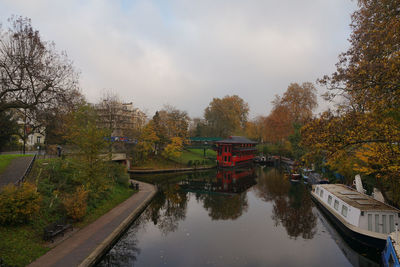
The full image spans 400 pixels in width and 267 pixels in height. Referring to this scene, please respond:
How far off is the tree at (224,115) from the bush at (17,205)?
6321 centimetres

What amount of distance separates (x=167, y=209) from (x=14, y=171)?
12962mm

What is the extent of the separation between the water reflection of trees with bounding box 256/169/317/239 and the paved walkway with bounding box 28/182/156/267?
11.2m

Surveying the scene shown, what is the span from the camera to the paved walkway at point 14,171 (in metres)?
16.0

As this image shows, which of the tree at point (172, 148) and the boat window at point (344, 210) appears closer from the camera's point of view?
the boat window at point (344, 210)

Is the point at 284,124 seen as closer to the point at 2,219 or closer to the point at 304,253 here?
the point at 304,253

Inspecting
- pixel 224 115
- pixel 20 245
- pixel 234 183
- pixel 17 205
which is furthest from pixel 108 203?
pixel 224 115

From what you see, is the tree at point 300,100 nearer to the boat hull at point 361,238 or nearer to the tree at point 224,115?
the tree at point 224,115

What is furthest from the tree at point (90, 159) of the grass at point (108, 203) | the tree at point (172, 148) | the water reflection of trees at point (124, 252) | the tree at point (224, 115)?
the tree at point (224, 115)

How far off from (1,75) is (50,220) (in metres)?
8.63

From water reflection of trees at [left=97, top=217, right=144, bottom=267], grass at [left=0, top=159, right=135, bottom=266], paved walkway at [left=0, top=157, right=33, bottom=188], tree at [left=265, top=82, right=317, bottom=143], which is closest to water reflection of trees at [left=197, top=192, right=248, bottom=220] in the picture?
water reflection of trees at [left=97, top=217, right=144, bottom=267]

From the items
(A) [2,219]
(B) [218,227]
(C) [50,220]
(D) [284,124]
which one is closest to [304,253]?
(B) [218,227]

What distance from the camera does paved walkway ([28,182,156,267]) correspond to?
10062 millimetres

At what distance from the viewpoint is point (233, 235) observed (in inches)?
630

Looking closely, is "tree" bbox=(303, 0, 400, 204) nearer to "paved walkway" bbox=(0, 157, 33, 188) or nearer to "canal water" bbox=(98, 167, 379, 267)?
"canal water" bbox=(98, 167, 379, 267)
